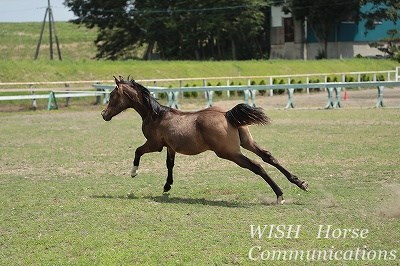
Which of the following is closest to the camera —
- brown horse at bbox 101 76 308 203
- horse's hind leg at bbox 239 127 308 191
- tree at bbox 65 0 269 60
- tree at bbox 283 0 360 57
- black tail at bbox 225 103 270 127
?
black tail at bbox 225 103 270 127

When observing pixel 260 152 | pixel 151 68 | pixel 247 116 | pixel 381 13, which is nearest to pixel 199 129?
pixel 247 116

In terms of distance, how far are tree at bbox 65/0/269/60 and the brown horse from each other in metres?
52.5

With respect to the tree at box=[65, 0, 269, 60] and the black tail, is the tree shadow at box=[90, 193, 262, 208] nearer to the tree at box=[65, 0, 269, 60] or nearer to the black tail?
the black tail

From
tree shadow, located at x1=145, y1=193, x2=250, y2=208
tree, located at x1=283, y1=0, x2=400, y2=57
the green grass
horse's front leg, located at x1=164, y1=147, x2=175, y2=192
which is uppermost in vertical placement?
tree, located at x1=283, y1=0, x2=400, y2=57

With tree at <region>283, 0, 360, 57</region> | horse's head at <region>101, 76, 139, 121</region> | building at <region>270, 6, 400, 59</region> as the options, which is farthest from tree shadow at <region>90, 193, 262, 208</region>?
building at <region>270, 6, 400, 59</region>

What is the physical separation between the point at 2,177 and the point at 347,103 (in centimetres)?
2113

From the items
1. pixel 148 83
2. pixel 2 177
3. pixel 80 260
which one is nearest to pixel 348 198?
pixel 80 260

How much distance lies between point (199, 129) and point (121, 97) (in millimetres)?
1649

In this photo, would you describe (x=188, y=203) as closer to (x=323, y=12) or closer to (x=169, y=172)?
(x=169, y=172)

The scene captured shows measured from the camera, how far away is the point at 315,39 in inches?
2586

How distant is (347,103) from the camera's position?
100.0 ft

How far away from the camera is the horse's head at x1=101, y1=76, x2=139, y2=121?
10.5m

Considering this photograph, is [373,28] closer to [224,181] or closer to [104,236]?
Answer: [224,181]

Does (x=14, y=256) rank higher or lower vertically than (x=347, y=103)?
higher
